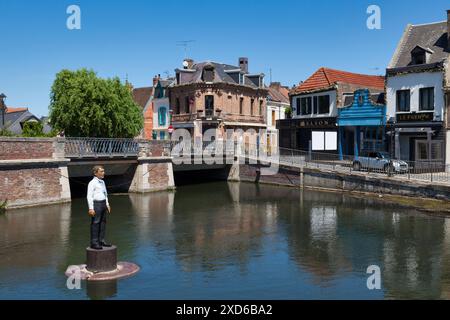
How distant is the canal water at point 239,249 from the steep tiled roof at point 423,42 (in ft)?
40.8

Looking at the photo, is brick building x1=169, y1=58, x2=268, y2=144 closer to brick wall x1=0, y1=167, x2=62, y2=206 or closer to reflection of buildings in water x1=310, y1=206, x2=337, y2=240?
brick wall x1=0, y1=167, x2=62, y2=206

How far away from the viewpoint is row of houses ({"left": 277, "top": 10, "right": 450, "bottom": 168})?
3284 centimetres

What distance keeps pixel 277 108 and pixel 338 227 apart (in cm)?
4112

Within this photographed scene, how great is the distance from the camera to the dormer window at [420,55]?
33719mm

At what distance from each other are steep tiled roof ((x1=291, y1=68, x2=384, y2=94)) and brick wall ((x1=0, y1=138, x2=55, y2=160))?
24069mm

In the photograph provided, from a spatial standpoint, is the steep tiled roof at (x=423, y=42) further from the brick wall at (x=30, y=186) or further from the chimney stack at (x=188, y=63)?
the brick wall at (x=30, y=186)

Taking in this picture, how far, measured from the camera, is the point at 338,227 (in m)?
22.6

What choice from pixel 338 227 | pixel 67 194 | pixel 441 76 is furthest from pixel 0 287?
pixel 441 76

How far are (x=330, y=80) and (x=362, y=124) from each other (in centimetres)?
585

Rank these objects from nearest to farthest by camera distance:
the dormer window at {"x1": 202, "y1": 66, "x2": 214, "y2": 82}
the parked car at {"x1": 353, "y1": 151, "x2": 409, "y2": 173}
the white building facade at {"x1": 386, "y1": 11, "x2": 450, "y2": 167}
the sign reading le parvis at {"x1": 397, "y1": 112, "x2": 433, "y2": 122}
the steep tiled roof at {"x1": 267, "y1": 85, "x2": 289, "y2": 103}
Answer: the parked car at {"x1": 353, "y1": 151, "x2": 409, "y2": 173}, the white building facade at {"x1": 386, "y1": 11, "x2": 450, "y2": 167}, the sign reading le parvis at {"x1": 397, "y1": 112, "x2": 433, "y2": 122}, the dormer window at {"x1": 202, "y1": 66, "x2": 214, "y2": 82}, the steep tiled roof at {"x1": 267, "y1": 85, "x2": 289, "y2": 103}

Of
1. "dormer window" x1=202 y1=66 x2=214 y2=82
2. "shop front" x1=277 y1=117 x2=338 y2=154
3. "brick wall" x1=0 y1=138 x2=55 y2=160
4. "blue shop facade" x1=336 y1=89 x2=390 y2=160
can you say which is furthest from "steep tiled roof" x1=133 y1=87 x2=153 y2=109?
"brick wall" x1=0 y1=138 x2=55 y2=160

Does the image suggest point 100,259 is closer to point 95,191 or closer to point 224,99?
point 95,191

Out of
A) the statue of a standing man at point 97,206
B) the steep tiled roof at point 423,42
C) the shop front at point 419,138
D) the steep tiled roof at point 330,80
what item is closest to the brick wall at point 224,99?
the steep tiled roof at point 330,80
